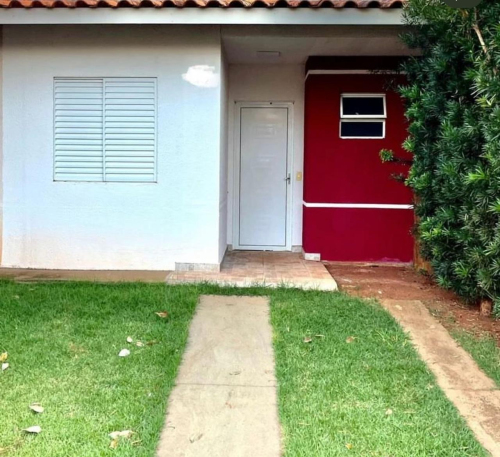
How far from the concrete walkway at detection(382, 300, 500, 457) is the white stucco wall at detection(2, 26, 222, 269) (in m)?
2.78

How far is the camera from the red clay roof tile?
18.8 ft

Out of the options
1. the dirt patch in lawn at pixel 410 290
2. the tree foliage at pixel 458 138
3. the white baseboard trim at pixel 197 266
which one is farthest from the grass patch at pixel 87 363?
the tree foliage at pixel 458 138

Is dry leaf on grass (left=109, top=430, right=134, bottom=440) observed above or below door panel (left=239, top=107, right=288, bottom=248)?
below

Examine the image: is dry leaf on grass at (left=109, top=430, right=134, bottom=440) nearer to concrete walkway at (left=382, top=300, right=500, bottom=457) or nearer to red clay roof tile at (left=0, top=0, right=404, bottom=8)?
concrete walkway at (left=382, top=300, right=500, bottom=457)

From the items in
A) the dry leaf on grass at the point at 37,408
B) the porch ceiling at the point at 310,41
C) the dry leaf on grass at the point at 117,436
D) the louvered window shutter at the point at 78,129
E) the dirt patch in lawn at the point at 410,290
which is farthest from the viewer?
the louvered window shutter at the point at 78,129

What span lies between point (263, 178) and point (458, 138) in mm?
4291

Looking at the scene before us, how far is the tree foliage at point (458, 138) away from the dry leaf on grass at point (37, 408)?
140 inches

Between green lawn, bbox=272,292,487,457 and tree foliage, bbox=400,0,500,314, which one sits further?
tree foliage, bbox=400,0,500,314

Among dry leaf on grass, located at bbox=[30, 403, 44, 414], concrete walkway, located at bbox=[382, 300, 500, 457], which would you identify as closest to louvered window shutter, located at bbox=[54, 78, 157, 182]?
concrete walkway, located at bbox=[382, 300, 500, 457]

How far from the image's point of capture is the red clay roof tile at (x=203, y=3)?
574 cm

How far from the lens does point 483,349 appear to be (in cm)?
439

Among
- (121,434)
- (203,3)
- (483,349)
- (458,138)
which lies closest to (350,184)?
(458,138)

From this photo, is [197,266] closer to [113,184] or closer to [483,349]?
[113,184]

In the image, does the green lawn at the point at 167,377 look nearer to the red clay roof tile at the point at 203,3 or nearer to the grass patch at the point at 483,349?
the grass patch at the point at 483,349
